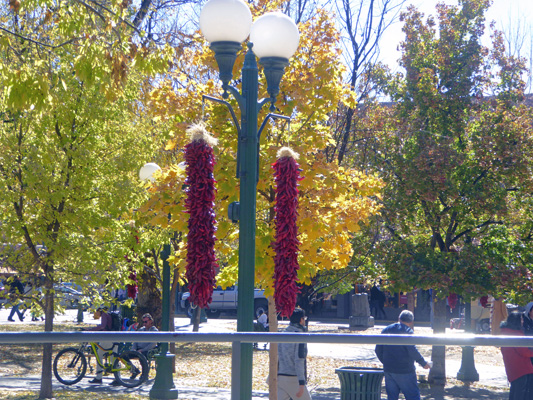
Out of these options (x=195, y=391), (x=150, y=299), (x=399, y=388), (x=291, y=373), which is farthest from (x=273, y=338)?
(x=150, y=299)

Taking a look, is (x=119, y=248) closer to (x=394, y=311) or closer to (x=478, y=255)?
(x=478, y=255)

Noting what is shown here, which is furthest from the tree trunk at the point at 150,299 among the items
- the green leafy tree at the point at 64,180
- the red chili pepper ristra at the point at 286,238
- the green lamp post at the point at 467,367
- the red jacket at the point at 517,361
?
the red jacket at the point at 517,361

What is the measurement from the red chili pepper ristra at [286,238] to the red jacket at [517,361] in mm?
2162

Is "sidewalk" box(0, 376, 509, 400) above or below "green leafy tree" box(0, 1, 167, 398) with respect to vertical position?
below

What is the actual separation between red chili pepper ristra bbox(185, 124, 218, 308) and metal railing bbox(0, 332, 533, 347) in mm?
1914

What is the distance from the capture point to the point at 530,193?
45.9ft

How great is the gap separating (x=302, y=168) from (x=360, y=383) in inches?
112

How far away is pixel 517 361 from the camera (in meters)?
4.23

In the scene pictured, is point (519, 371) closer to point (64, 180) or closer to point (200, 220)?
point (200, 220)

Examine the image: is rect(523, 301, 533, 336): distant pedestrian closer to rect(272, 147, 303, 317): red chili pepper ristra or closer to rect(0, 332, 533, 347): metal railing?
rect(272, 147, 303, 317): red chili pepper ristra

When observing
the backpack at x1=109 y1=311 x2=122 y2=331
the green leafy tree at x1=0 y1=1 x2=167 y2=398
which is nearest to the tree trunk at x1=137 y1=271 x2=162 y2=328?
the backpack at x1=109 y1=311 x2=122 y2=331

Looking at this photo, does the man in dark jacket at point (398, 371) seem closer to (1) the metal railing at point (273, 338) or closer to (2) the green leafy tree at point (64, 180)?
(1) the metal railing at point (273, 338)

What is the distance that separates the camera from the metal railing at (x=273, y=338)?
141 inches

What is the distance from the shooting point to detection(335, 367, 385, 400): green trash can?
21.3 ft
